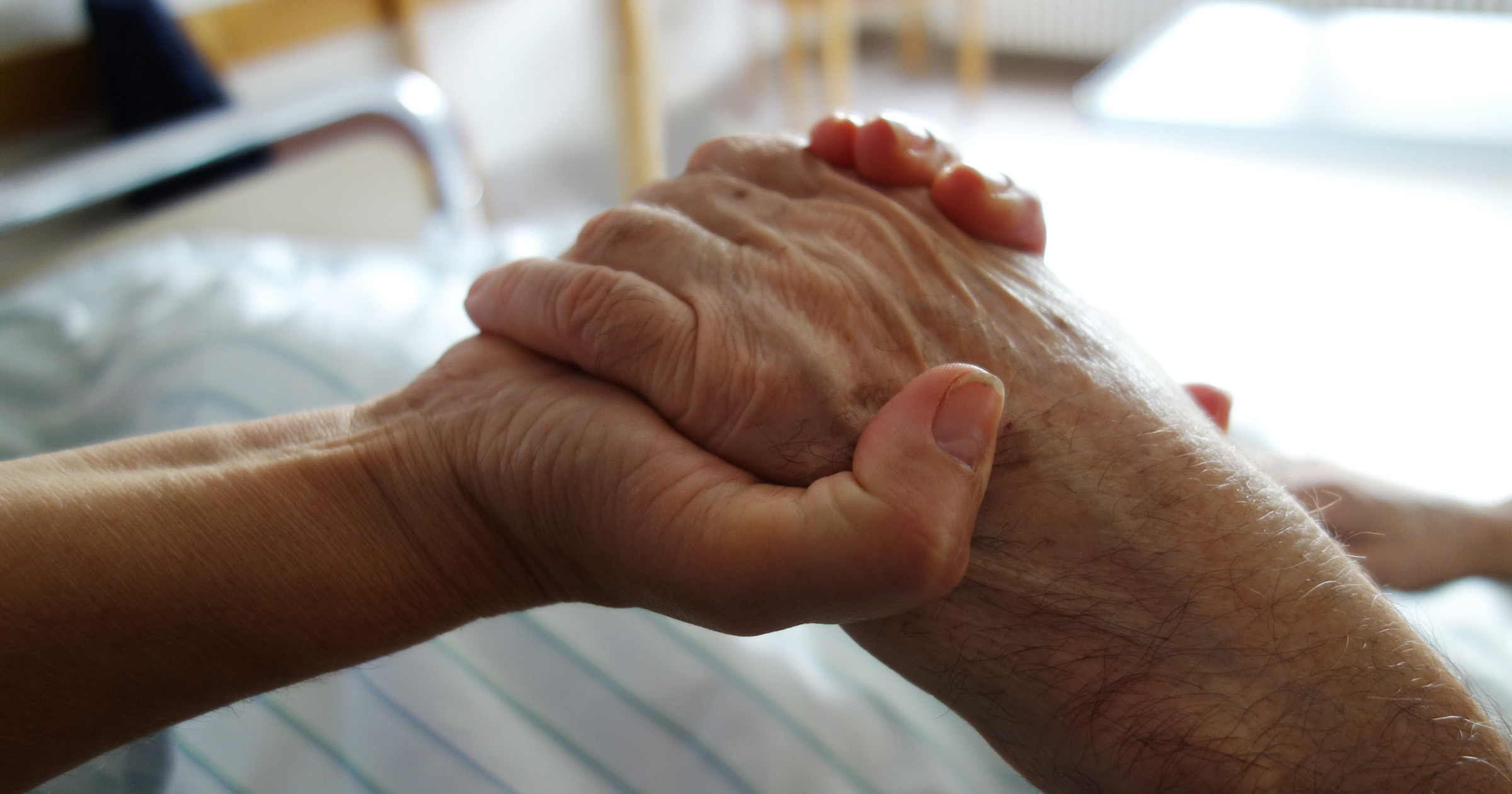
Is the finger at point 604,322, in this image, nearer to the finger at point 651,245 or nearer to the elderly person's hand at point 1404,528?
the finger at point 651,245

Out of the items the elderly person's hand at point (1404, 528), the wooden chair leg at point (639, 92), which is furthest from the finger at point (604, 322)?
the wooden chair leg at point (639, 92)

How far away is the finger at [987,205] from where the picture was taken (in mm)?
792

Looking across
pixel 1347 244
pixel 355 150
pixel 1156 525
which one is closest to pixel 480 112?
pixel 355 150

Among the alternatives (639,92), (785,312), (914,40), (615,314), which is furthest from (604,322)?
(914,40)

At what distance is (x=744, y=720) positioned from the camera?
0.83 meters

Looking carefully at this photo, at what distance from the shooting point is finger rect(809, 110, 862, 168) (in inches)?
33.2

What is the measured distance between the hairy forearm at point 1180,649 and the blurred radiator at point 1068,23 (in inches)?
194

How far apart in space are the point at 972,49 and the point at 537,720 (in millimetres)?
4424

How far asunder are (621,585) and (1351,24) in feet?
8.33

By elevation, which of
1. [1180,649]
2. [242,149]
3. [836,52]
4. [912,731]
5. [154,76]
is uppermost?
[154,76]

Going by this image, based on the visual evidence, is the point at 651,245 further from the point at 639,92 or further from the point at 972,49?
the point at 972,49

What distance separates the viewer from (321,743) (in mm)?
814

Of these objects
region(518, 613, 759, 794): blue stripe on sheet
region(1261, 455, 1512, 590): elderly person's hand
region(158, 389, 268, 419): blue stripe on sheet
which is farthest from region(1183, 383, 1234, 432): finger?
region(158, 389, 268, 419): blue stripe on sheet

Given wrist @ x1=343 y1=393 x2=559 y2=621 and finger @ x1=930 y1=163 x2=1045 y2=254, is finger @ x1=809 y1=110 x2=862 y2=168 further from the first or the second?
wrist @ x1=343 y1=393 x2=559 y2=621
